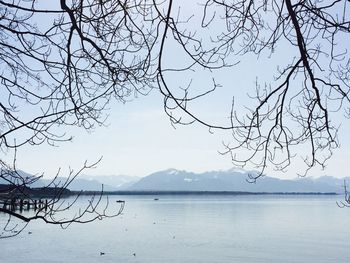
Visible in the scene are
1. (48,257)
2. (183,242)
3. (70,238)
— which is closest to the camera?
(48,257)

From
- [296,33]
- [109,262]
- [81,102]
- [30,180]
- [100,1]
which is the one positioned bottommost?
[109,262]

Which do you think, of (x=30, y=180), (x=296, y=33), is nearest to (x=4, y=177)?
(x=30, y=180)

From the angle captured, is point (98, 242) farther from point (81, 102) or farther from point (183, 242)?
point (81, 102)

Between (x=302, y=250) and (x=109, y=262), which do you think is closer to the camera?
(x=109, y=262)

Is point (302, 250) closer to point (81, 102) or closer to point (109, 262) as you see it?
point (109, 262)

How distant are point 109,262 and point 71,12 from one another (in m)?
31.7

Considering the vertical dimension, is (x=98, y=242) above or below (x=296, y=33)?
below

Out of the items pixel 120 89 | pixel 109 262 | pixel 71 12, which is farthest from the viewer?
pixel 109 262

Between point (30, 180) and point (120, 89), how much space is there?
999 millimetres

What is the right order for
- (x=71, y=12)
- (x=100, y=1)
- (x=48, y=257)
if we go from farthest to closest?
(x=48, y=257) → (x=100, y=1) → (x=71, y=12)

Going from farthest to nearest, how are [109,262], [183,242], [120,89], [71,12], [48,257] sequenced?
[183,242], [48,257], [109,262], [120,89], [71,12]

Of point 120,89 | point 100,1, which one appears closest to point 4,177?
point 120,89

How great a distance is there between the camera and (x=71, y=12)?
3.13 meters

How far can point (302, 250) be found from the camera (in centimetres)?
3919
